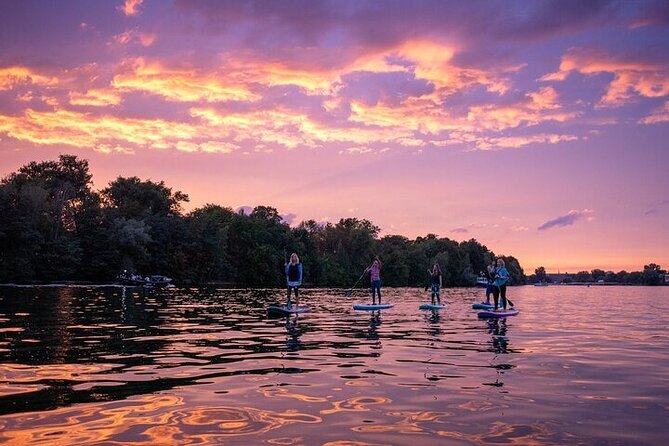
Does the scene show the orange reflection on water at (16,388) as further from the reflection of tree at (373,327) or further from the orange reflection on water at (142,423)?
the reflection of tree at (373,327)

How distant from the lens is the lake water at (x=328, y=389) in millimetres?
6723

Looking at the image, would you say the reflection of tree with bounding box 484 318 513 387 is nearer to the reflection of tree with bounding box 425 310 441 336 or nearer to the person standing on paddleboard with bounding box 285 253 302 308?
the reflection of tree with bounding box 425 310 441 336

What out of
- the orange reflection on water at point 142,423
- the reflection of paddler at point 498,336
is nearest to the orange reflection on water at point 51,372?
the orange reflection on water at point 142,423

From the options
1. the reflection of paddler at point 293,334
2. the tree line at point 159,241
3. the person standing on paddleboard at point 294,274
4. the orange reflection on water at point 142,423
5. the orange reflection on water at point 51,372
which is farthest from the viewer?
the tree line at point 159,241

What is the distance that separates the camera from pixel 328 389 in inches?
362

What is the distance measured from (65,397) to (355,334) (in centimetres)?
1051

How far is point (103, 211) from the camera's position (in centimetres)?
10544

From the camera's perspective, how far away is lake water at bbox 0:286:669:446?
6723 mm

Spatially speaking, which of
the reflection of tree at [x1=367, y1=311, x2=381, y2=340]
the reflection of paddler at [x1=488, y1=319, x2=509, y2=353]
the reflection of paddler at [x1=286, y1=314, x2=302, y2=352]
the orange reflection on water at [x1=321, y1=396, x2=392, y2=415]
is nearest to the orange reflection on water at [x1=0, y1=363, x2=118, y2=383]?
the orange reflection on water at [x1=321, y1=396, x2=392, y2=415]

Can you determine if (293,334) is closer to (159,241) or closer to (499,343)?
(499,343)

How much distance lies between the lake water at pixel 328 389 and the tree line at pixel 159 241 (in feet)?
193

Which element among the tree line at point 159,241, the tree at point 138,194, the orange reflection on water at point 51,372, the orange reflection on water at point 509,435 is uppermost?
the tree at point 138,194

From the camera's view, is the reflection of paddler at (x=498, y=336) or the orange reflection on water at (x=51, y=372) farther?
the reflection of paddler at (x=498, y=336)

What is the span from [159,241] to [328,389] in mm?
104457
